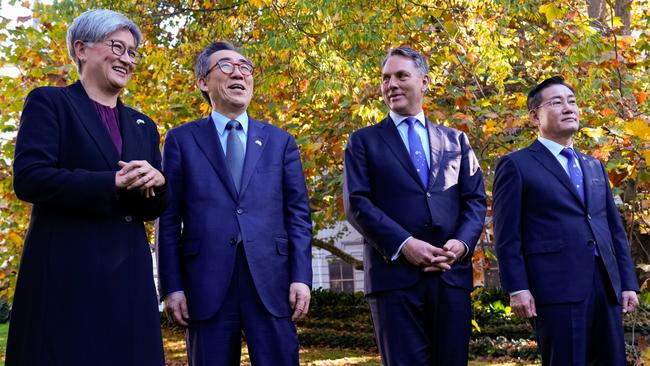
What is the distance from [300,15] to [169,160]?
13.5 feet

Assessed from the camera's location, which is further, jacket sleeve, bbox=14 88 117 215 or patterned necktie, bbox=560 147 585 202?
patterned necktie, bbox=560 147 585 202

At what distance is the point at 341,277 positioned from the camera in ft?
99.0

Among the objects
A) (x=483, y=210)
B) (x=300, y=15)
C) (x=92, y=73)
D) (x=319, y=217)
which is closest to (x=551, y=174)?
(x=483, y=210)

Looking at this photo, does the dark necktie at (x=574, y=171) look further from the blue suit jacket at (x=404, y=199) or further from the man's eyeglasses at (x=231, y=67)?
the man's eyeglasses at (x=231, y=67)

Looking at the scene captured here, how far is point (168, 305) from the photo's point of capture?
14.0 ft

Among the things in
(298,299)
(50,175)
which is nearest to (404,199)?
(298,299)

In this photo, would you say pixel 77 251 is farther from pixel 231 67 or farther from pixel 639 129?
pixel 639 129

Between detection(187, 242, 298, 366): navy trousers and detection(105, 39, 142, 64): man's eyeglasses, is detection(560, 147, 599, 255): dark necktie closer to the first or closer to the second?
detection(187, 242, 298, 366): navy trousers

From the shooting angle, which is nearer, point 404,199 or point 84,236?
point 84,236

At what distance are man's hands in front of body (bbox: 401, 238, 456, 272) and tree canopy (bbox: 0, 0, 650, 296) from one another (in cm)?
253

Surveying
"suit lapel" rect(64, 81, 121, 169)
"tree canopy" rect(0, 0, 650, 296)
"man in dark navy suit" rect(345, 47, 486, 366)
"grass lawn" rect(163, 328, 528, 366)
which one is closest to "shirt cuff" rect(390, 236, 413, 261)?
"man in dark navy suit" rect(345, 47, 486, 366)

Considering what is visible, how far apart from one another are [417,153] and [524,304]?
1118mm

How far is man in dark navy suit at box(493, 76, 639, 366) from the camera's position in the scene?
4867mm

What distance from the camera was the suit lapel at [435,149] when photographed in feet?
15.8
